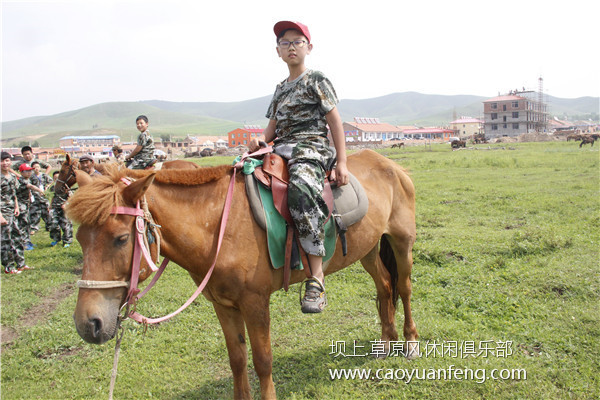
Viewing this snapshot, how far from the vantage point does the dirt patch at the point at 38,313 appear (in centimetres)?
606

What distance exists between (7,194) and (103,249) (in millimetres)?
8585

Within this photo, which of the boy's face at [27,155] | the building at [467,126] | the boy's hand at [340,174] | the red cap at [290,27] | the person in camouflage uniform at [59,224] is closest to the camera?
the red cap at [290,27]

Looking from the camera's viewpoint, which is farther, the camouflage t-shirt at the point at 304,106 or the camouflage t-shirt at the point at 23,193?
the camouflage t-shirt at the point at 23,193

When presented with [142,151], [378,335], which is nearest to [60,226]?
[142,151]

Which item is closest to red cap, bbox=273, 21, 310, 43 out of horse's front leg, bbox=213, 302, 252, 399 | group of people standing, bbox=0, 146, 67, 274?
horse's front leg, bbox=213, 302, 252, 399

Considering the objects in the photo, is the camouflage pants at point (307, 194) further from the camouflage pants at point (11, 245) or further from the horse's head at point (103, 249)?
the camouflage pants at point (11, 245)

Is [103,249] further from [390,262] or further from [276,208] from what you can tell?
[390,262]

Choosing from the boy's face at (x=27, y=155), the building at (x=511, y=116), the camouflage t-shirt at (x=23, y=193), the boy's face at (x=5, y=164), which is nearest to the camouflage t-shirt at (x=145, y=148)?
the boy's face at (x=5, y=164)

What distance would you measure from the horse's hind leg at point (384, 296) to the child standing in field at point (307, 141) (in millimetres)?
1645

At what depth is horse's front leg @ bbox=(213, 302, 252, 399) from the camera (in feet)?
12.0

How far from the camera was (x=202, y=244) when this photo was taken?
317 cm

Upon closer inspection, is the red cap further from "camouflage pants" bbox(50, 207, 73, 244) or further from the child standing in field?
"camouflage pants" bbox(50, 207, 73, 244)

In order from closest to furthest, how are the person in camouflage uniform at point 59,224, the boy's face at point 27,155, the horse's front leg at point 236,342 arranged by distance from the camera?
the horse's front leg at point 236,342
the person in camouflage uniform at point 59,224
the boy's face at point 27,155

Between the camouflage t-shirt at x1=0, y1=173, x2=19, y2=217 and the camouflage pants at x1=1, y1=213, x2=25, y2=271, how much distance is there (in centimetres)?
14
